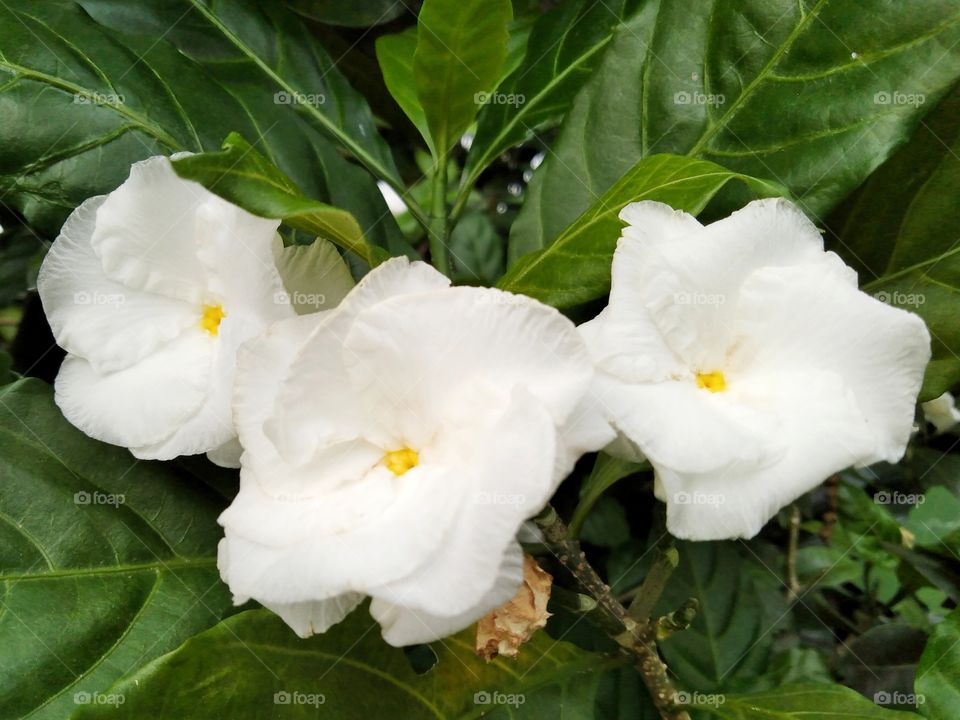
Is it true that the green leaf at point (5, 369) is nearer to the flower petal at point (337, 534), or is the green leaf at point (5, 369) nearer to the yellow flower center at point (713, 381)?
the flower petal at point (337, 534)

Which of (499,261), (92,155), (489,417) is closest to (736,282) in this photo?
(489,417)

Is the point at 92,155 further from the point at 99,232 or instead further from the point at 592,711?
the point at 592,711

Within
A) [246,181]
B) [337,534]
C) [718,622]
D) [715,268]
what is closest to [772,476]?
[715,268]

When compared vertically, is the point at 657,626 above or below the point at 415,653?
above

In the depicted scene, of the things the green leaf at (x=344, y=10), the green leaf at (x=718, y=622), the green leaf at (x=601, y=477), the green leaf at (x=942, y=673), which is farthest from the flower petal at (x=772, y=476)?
the green leaf at (x=344, y=10)

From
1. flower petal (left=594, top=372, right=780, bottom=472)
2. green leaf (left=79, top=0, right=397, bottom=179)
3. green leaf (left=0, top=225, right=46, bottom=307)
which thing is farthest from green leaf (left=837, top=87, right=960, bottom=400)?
green leaf (left=0, top=225, right=46, bottom=307)

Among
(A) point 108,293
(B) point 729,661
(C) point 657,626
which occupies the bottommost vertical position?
(B) point 729,661

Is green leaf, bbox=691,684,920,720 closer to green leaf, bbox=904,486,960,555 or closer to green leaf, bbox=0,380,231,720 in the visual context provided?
green leaf, bbox=904,486,960,555
